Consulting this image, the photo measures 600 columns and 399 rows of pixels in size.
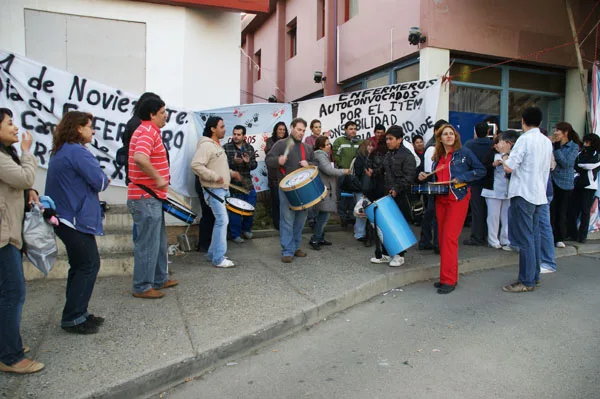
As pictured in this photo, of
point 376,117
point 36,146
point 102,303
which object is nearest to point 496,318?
point 102,303

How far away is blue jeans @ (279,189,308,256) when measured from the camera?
6504 mm

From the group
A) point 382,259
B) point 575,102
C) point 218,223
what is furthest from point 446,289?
point 575,102

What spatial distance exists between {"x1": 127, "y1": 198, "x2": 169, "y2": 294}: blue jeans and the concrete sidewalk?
0.78ft

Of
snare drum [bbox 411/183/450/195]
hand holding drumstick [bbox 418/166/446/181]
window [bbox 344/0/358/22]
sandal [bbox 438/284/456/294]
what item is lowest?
sandal [bbox 438/284/456/294]

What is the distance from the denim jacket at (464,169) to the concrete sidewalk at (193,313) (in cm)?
125

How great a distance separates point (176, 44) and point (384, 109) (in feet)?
13.2

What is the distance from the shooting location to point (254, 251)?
Answer: 23.7 ft

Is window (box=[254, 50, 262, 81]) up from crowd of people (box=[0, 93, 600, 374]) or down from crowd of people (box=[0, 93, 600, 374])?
up

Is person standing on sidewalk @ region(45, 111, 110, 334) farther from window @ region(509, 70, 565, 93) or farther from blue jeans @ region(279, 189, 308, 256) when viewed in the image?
window @ region(509, 70, 565, 93)

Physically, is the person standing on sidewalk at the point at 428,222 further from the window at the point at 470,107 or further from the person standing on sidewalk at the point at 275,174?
the window at the point at 470,107

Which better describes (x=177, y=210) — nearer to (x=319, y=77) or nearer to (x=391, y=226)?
(x=391, y=226)

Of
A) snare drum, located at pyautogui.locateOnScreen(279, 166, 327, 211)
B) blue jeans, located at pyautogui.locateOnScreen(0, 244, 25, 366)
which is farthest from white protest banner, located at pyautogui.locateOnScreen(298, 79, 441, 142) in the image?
blue jeans, located at pyautogui.locateOnScreen(0, 244, 25, 366)

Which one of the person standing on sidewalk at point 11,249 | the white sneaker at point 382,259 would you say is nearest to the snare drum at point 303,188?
the white sneaker at point 382,259

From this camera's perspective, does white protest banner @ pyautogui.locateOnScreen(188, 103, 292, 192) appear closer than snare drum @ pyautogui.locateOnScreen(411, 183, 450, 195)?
No
